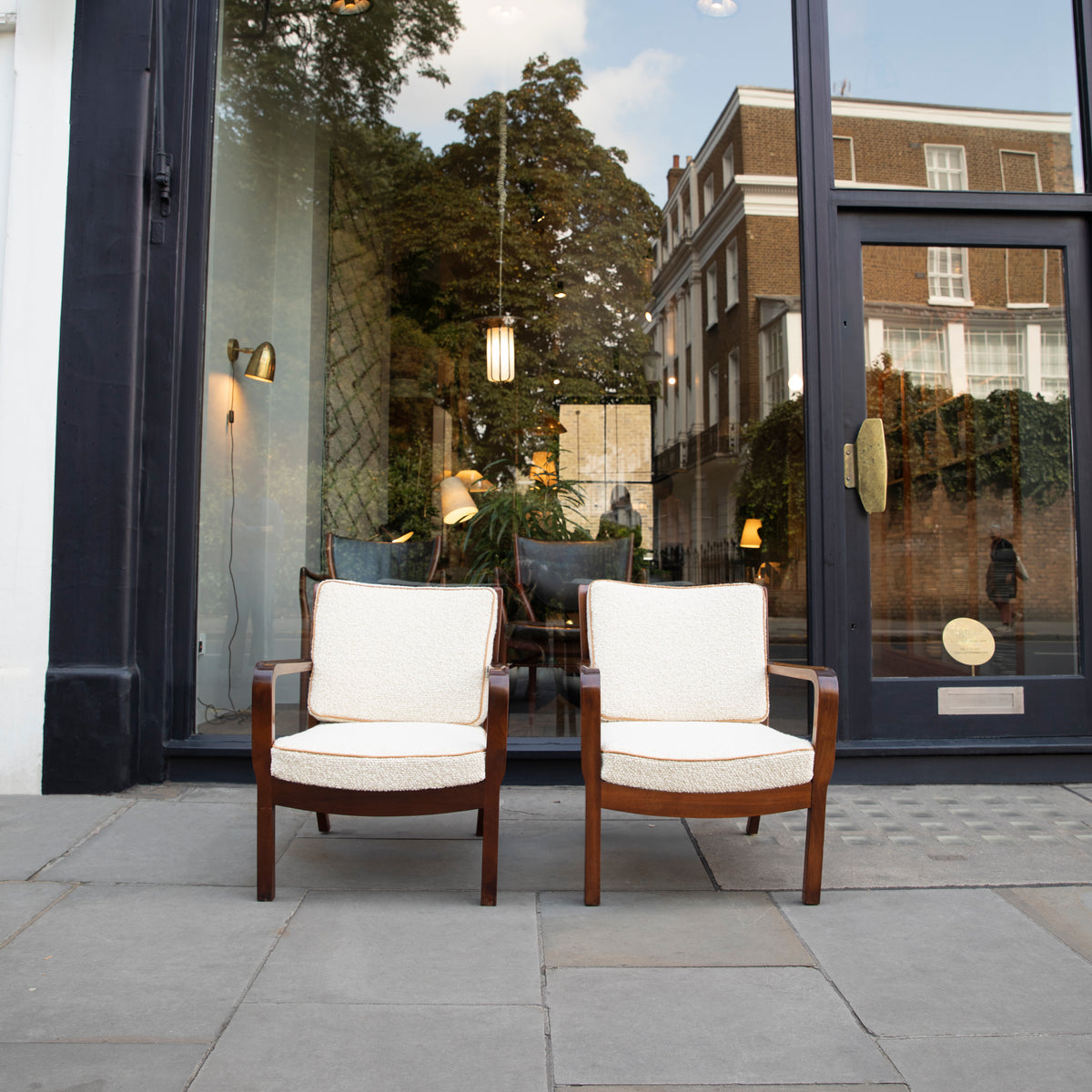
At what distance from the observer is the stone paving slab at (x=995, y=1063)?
147cm

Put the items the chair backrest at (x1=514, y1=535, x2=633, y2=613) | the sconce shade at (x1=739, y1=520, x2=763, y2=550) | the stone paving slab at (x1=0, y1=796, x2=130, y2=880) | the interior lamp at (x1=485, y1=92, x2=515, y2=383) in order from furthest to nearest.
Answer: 1. the interior lamp at (x1=485, y1=92, x2=515, y2=383)
2. the sconce shade at (x1=739, y1=520, x2=763, y2=550)
3. the chair backrest at (x1=514, y1=535, x2=633, y2=613)
4. the stone paving slab at (x1=0, y1=796, x2=130, y2=880)

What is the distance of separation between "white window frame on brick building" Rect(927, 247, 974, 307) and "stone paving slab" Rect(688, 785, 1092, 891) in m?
2.09

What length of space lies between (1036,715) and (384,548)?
3833 mm

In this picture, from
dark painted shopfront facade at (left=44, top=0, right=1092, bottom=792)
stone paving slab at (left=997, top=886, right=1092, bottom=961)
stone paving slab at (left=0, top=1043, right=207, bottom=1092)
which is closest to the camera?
stone paving slab at (left=0, top=1043, right=207, bottom=1092)

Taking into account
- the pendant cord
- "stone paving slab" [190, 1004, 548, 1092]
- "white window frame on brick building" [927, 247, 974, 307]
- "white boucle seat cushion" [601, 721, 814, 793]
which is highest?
the pendant cord

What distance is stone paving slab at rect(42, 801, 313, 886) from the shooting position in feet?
8.14

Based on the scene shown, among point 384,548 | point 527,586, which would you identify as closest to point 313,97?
point 384,548

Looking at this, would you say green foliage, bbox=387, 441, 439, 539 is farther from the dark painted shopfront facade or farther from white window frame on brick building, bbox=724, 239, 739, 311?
white window frame on brick building, bbox=724, 239, 739, 311

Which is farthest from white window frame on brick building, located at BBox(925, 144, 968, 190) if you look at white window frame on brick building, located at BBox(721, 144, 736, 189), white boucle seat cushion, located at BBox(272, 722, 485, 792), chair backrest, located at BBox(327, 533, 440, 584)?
chair backrest, located at BBox(327, 533, 440, 584)

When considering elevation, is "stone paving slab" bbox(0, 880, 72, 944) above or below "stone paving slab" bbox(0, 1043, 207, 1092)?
above

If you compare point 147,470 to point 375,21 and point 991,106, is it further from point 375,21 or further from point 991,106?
point 375,21

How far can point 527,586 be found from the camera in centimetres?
514

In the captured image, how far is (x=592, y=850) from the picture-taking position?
231 centimetres

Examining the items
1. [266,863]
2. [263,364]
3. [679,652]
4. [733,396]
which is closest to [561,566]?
[263,364]
